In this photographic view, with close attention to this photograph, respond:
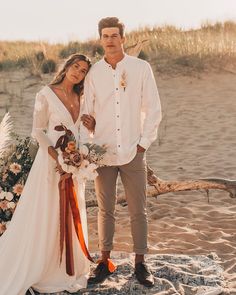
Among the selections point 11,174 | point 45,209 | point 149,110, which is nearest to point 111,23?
point 149,110

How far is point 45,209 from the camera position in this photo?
4.82 metres

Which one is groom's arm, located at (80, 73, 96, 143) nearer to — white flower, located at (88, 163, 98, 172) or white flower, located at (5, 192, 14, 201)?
white flower, located at (88, 163, 98, 172)

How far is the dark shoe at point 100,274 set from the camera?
508 cm

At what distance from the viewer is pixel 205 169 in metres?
10.4

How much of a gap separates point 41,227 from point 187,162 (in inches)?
256

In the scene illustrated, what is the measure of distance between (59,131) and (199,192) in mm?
4399

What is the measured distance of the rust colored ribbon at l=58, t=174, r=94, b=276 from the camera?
4.79 m

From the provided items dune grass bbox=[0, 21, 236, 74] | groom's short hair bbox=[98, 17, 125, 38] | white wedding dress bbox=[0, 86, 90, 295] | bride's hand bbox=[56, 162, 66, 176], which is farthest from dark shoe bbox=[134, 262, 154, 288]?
dune grass bbox=[0, 21, 236, 74]

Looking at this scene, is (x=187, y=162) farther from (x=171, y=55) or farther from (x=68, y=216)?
(x=171, y=55)

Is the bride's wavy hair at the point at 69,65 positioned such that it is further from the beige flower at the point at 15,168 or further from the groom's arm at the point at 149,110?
the beige flower at the point at 15,168

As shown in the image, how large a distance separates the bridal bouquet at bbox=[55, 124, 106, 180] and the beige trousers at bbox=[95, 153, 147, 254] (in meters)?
0.28

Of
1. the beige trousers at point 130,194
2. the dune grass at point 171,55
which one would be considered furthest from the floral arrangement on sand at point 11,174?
the dune grass at point 171,55

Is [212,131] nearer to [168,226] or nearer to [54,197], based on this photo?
[168,226]

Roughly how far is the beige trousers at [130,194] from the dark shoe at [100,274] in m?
0.30
